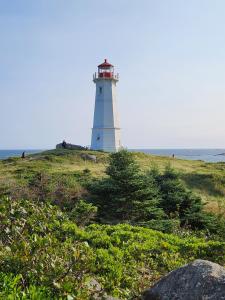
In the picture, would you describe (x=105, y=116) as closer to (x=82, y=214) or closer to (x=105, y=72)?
(x=105, y=72)

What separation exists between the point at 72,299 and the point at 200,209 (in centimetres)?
1689

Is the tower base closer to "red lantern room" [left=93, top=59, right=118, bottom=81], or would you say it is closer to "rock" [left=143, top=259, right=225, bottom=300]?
"red lantern room" [left=93, top=59, right=118, bottom=81]

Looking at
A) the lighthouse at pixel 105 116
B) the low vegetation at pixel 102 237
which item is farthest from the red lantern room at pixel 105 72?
the low vegetation at pixel 102 237

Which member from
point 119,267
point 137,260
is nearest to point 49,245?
point 119,267

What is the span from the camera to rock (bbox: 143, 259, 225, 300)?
6.79 meters

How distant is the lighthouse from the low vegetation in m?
33.4

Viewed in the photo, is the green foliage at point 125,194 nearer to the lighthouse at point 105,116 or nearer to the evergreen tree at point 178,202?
the evergreen tree at point 178,202

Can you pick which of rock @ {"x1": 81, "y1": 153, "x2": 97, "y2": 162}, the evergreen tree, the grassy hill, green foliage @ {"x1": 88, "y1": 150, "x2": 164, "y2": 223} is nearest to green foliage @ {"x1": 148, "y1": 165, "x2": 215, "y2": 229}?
the evergreen tree

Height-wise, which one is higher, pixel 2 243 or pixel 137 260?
pixel 2 243

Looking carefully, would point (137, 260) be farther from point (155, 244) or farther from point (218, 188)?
point (218, 188)

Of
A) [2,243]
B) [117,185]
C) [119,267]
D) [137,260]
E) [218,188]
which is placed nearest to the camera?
[2,243]

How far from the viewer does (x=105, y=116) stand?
5897cm

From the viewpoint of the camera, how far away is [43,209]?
27.1ft

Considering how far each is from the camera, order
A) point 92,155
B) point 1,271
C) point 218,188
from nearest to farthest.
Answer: point 1,271
point 218,188
point 92,155
